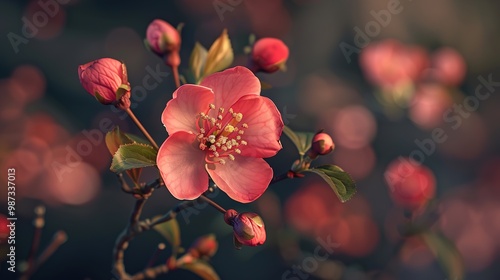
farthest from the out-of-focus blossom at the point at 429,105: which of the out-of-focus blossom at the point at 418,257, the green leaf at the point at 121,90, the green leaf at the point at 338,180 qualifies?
the green leaf at the point at 121,90

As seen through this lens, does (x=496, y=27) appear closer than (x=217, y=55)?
No

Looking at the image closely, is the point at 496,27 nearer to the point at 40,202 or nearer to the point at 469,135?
the point at 469,135

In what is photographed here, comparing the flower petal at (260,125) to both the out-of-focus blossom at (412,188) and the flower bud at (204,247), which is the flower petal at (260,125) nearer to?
the flower bud at (204,247)

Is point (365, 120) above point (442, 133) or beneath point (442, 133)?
above

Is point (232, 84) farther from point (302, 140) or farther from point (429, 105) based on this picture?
point (429, 105)

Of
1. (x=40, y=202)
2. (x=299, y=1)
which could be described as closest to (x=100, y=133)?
(x=40, y=202)
